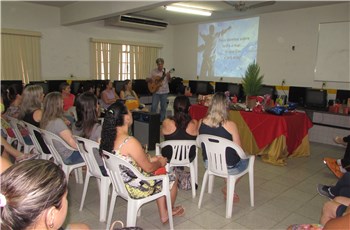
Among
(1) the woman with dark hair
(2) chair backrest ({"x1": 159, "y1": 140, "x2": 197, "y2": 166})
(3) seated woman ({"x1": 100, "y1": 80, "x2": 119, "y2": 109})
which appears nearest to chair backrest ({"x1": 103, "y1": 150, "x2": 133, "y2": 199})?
(2) chair backrest ({"x1": 159, "y1": 140, "x2": 197, "y2": 166})

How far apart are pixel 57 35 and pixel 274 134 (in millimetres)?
5320

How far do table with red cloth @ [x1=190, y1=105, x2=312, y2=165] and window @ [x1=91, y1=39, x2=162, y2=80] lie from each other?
4166mm

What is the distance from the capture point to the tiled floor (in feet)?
8.30

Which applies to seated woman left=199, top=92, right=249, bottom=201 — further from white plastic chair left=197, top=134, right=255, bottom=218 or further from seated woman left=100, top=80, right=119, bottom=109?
seated woman left=100, top=80, right=119, bottom=109

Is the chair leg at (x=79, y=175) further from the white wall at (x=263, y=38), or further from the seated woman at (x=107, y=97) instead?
the white wall at (x=263, y=38)

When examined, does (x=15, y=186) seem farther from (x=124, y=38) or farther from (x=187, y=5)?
(x=124, y=38)

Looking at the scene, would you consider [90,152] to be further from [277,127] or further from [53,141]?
[277,127]

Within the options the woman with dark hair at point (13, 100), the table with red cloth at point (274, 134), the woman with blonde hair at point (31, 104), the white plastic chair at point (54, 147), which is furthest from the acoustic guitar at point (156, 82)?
the white plastic chair at point (54, 147)

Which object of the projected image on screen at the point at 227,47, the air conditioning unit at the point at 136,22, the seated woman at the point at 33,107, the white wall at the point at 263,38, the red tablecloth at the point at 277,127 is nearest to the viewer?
the seated woman at the point at 33,107

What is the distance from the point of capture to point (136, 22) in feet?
23.3

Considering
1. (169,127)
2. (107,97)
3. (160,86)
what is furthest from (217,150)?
(160,86)

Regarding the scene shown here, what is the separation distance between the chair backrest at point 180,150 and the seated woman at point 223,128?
0.17 meters

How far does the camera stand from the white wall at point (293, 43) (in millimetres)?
5766

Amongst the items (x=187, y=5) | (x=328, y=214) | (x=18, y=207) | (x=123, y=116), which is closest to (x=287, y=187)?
(x=328, y=214)
